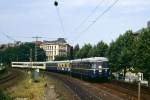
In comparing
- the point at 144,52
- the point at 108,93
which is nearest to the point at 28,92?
the point at 108,93

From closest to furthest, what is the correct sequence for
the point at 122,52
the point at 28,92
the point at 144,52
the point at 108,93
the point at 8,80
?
the point at 28,92, the point at 108,93, the point at 144,52, the point at 122,52, the point at 8,80

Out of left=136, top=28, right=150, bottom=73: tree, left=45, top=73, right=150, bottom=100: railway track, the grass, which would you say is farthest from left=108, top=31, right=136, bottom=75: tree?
the grass

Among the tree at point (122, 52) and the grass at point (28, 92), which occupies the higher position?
the tree at point (122, 52)

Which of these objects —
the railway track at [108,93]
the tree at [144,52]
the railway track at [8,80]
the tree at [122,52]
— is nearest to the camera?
the railway track at [108,93]

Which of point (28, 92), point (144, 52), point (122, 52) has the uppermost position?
point (122, 52)

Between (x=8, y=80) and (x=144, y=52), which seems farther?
(x=8, y=80)

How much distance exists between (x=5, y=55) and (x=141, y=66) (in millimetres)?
132724

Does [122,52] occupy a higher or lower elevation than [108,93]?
higher

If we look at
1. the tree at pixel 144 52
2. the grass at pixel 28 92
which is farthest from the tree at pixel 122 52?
the grass at pixel 28 92

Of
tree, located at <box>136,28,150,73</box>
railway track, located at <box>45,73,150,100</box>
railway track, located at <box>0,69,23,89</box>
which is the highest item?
tree, located at <box>136,28,150,73</box>

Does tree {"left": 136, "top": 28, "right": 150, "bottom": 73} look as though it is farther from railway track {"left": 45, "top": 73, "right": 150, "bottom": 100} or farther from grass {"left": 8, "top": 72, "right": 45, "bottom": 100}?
grass {"left": 8, "top": 72, "right": 45, "bottom": 100}

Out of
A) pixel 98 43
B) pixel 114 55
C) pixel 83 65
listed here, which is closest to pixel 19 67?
pixel 98 43

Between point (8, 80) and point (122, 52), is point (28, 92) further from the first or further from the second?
point (8, 80)

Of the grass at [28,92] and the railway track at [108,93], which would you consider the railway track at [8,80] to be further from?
the railway track at [108,93]
